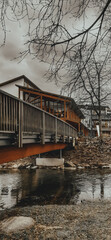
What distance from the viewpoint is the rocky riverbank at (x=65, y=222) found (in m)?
5.25

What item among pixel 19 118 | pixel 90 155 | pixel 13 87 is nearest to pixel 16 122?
pixel 19 118

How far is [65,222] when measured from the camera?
6273 mm

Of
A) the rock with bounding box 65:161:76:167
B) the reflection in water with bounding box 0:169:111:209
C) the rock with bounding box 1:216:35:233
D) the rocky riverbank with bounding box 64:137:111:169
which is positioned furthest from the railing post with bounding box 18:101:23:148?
the rock with bounding box 65:161:76:167

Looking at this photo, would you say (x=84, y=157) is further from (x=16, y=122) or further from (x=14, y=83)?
(x=14, y=83)

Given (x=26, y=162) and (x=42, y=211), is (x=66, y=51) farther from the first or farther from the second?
(x=26, y=162)

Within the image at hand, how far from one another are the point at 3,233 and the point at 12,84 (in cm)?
2980

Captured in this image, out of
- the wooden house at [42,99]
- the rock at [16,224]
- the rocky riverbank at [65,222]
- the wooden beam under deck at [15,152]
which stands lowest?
the rocky riverbank at [65,222]

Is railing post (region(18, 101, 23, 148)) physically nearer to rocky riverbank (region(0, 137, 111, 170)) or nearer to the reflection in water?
the reflection in water

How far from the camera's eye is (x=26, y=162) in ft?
72.4

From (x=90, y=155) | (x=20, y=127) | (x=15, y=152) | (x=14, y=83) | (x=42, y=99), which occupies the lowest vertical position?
(x=90, y=155)

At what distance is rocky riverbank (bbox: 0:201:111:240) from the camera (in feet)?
17.2

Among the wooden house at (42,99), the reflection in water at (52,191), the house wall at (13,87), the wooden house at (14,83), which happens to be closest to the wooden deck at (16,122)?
the reflection in water at (52,191)

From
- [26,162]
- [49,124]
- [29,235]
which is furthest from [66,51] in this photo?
[26,162]

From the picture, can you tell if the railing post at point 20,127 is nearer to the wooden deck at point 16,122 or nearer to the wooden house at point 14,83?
the wooden deck at point 16,122
